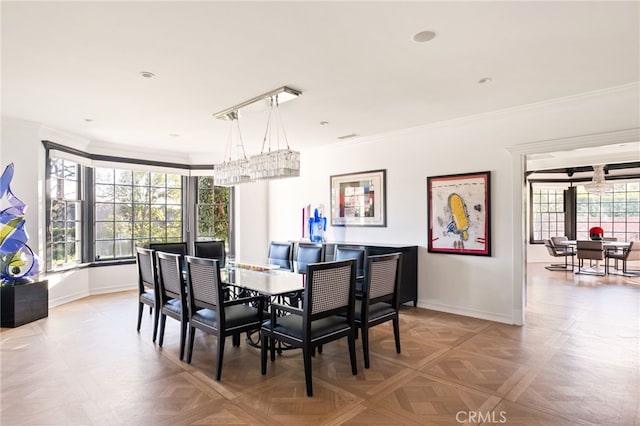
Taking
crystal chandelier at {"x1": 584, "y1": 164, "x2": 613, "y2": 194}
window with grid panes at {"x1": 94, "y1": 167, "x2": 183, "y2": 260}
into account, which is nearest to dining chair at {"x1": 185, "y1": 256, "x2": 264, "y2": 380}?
window with grid panes at {"x1": 94, "y1": 167, "x2": 183, "y2": 260}

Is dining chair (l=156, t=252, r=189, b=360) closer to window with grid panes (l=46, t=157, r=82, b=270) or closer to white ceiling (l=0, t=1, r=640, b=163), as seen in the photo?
white ceiling (l=0, t=1, r=640, b=163)

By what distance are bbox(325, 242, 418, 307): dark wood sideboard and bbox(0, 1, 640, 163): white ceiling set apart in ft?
5.82

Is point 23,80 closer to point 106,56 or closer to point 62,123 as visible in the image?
point 106,56

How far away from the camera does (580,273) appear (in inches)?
316

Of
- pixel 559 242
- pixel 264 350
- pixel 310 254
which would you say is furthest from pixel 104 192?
pixel 559 242

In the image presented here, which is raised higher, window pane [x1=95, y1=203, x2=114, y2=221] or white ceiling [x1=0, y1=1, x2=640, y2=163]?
white ceiling [x1=0, y1=1, x2=640, y2=163]

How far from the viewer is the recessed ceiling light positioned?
2432mm

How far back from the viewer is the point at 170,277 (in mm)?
3402

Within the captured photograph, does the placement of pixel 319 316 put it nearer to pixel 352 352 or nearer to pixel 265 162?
pixel 352 352

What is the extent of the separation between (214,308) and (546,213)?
33.9ft

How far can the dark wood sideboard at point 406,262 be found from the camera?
15.8 feet

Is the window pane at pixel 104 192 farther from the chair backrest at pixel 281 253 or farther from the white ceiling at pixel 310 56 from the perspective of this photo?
the chair backrest at pixel 281 253

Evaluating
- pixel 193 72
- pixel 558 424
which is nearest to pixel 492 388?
pixel 558 424

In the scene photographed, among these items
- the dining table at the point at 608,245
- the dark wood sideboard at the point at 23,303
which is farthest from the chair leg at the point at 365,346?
the dining table at the point at 608,245
